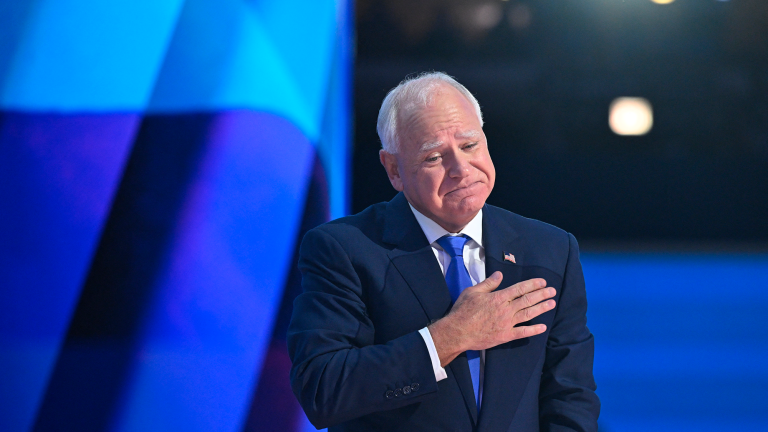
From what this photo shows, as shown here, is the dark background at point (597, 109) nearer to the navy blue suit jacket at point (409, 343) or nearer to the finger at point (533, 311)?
the navy blue suit jacket at point (409, 343)

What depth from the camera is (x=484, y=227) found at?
146 cm

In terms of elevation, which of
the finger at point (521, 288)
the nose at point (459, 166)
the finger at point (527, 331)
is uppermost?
the nose at point (459, 166)

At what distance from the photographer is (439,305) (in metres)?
1.31

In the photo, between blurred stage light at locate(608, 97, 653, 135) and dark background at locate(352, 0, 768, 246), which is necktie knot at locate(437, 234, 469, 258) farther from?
blurred stage light at locate(608, 97, 653, 135)

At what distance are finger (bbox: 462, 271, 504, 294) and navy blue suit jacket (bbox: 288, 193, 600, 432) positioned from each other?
3.7 inches

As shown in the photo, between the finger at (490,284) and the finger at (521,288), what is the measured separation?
0.03 m

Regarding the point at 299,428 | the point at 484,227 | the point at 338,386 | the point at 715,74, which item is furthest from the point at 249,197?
the point at 715,74

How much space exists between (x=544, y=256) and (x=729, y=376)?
1.42 m

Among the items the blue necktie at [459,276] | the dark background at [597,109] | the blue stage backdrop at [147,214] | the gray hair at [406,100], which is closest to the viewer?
the blue necktie at [459,276]

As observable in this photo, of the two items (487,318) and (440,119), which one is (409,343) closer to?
(487,318)

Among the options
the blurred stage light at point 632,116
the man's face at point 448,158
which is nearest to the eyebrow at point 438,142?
the man's face at point 448,158

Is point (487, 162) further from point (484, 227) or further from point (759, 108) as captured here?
point (759, 108)

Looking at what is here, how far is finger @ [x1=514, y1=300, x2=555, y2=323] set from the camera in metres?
1.24

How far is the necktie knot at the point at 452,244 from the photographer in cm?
139
